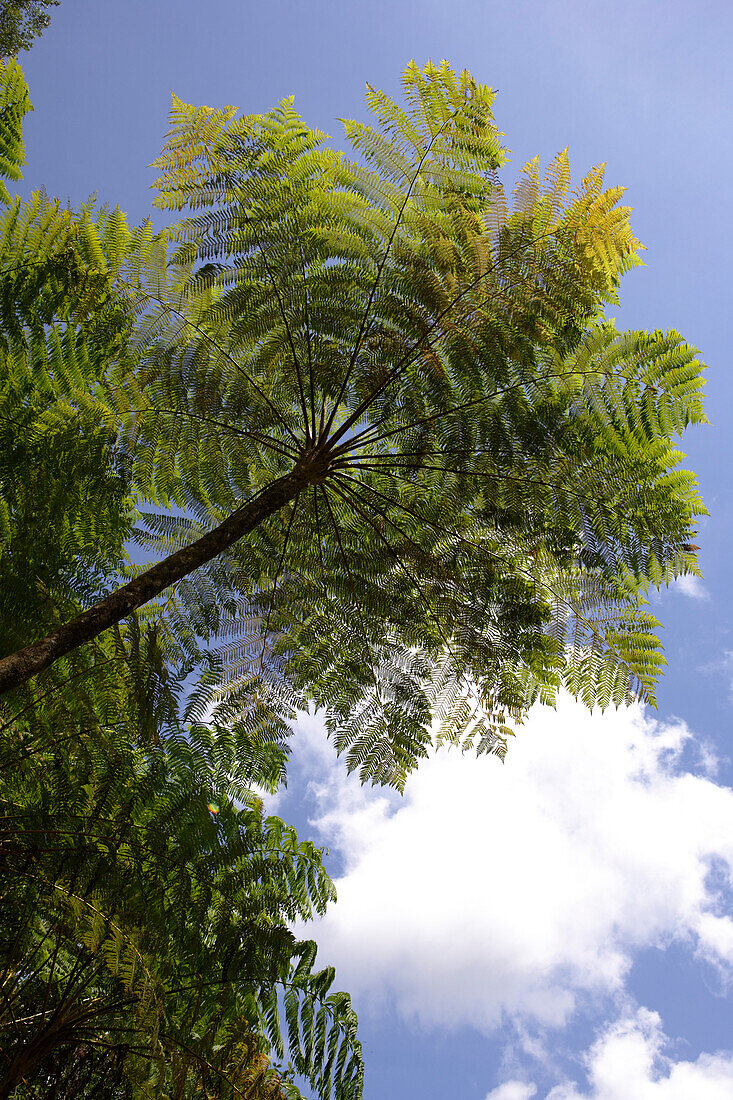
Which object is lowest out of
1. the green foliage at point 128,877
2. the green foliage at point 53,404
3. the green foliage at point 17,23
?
the green foliage at point 128,877

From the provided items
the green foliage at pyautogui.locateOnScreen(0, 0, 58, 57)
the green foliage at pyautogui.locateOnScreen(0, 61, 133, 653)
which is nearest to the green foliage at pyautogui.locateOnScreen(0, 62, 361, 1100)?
the green foliage at pyautogui.locateOnScreen(0, 61, 133, 653)

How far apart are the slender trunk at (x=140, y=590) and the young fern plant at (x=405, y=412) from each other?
16 millimetres

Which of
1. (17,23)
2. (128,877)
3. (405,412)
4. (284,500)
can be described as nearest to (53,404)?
(284,500)

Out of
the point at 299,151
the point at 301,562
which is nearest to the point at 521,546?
the point at 301,562

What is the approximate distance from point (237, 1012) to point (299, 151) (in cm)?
426

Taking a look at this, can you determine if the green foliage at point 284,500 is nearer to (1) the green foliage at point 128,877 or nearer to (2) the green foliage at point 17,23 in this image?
(1) the green foliage at point 128,877

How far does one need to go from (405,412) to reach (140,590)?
1638mm

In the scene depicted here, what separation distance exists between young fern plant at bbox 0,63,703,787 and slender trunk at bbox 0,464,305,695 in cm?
2

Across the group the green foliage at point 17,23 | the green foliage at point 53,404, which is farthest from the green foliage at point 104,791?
the green foliage at point 17,23

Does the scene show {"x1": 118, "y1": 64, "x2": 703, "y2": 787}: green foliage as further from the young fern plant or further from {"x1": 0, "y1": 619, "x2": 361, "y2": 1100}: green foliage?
{"x1": 0, "y1": 619, "x2": 361, "y2": 1100}: green foliage

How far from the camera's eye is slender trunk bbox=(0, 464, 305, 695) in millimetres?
2445

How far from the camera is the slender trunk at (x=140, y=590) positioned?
245 centimetres

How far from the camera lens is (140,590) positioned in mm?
2947

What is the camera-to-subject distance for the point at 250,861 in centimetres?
359
